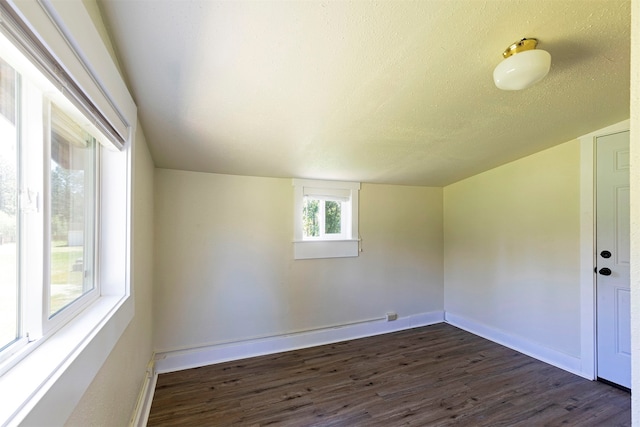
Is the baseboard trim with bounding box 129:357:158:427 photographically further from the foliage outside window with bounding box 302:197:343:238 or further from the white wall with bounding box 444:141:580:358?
the white wall with bounding box 444:141:580:358

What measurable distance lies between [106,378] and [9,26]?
3.81 feet

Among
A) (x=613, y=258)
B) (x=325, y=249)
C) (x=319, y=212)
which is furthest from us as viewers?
(x=319, y=212)

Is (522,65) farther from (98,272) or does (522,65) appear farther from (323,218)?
(323,218)

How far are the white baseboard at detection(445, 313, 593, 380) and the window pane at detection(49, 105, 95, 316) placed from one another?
11.8 ft

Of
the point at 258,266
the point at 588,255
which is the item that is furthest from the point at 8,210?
the point at 588,255

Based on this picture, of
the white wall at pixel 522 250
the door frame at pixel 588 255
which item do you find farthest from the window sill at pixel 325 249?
the door frame at pixel 588 255

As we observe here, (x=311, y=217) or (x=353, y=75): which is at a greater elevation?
(x=353, y=75)

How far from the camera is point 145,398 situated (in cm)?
191

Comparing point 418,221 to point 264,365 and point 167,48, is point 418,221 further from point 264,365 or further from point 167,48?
point 167,48

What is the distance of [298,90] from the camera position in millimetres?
1490

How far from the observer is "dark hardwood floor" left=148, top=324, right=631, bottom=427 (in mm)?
1907

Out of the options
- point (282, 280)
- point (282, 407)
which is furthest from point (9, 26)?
point (282, 280)

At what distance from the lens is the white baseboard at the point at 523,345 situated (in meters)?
2.51

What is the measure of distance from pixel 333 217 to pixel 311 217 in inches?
11.1
